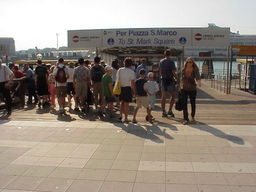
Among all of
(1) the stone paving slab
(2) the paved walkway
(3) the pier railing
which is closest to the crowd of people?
(2) the paved walkway

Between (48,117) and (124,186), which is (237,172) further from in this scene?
(48,117)

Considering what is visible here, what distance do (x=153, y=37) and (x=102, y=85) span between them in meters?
7.84

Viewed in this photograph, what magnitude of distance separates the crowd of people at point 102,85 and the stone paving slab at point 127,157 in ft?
2.44

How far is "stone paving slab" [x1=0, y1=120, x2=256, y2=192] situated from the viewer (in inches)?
172

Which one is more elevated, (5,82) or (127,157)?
(5,82)

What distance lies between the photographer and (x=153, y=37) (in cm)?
1580

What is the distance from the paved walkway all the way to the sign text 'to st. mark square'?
26.2 ft

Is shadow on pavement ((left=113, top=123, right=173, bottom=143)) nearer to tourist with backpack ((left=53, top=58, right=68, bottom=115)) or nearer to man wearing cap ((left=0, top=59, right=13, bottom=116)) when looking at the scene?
tourist with backpack ((left=53, top=58, right=68, bottom=115))

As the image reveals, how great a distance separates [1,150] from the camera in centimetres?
589

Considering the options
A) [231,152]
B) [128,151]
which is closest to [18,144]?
[128,151]

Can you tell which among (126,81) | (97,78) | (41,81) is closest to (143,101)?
(126,81)

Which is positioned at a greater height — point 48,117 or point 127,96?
point 127,96

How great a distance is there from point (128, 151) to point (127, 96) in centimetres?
237

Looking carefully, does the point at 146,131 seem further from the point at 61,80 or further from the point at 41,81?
the point at 41,81
